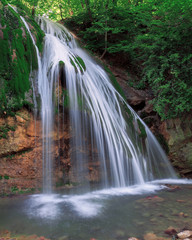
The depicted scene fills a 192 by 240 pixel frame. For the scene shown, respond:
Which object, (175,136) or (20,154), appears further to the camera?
(175,136)

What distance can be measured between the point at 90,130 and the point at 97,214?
237 cm

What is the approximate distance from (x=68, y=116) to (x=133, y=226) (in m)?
3.02

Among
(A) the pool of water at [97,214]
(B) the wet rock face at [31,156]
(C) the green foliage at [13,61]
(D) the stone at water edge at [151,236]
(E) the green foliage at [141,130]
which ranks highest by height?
(C) the green foliage at [13,61]

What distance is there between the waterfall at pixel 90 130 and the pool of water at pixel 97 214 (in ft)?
2.59

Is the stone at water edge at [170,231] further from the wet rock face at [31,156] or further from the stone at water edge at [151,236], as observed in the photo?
the wet rock face at [31,156]

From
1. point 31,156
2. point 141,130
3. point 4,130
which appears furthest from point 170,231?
point 141,130

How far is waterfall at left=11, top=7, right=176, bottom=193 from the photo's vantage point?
15.4ft

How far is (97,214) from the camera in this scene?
2.96 meters

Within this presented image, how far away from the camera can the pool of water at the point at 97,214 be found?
7.89ft

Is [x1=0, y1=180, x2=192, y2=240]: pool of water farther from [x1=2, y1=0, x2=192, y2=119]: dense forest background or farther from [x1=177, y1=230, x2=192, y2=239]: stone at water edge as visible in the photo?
[x1=2, y1=0, x2=192, y2=119]: dense forest background

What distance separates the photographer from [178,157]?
6711mm

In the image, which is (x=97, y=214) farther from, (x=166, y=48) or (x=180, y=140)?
(x=166, y=48)

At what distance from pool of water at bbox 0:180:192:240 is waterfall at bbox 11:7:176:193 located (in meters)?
0.79

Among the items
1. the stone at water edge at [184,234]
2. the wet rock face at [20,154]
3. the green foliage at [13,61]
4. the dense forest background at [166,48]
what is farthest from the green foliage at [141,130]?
the stone at water edge at [184,234]
